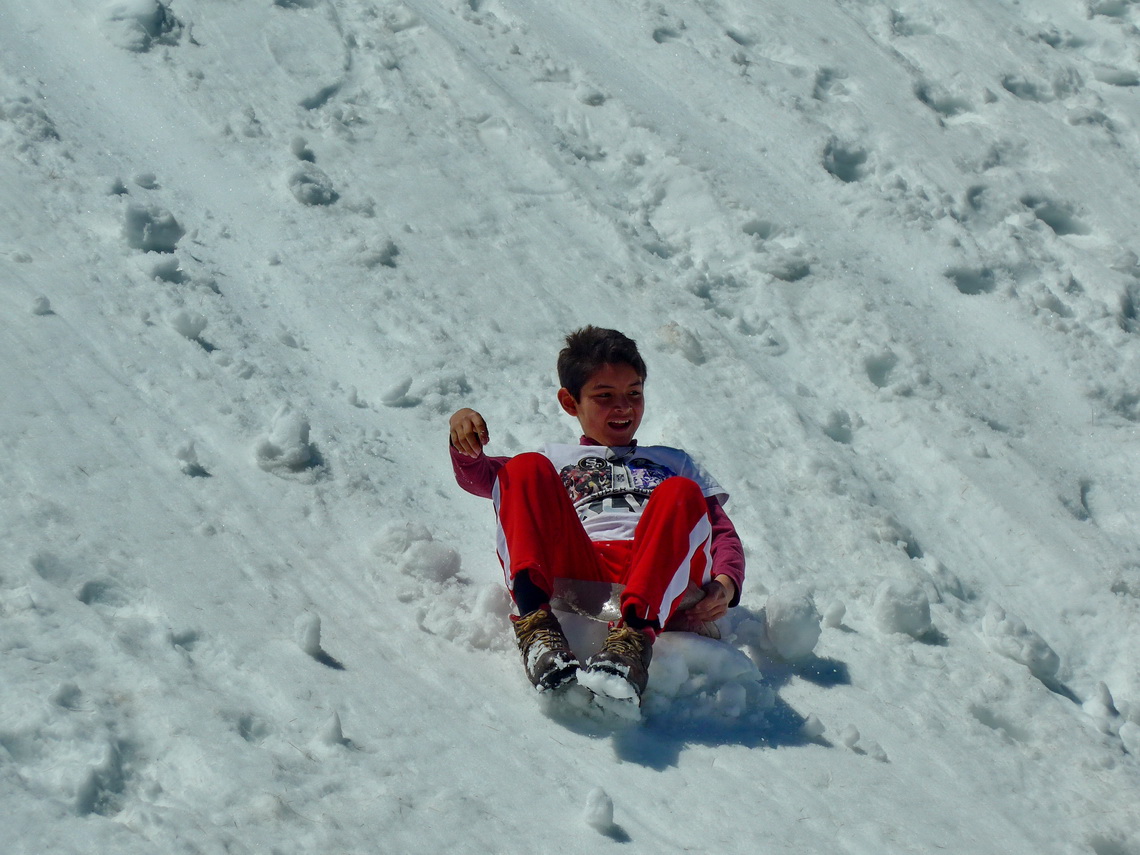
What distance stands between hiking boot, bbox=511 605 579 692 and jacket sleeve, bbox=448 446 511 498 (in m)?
0.46

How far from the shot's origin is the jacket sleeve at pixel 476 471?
2932 millimetres

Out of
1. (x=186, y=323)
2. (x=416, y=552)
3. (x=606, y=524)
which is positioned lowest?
(x=186, y=323)

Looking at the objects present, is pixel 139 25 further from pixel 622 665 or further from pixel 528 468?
pixel 622 665

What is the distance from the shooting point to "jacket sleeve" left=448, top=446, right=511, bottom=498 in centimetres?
293

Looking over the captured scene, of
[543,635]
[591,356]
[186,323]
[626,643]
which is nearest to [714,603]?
[626,643]

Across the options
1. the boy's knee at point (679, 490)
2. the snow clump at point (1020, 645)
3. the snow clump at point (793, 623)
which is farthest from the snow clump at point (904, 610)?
the boy's knee at point (679, 490)

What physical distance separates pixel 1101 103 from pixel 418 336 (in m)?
4.47

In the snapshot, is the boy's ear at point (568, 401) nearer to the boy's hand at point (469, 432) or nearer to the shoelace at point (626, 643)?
the boy's hand at point (469, 432)

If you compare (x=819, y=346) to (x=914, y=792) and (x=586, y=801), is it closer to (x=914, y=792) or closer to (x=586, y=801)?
(x=914, y=792)

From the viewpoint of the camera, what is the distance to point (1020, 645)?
3.22 metres

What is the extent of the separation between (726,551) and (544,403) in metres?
1.13

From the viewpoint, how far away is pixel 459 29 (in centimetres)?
564

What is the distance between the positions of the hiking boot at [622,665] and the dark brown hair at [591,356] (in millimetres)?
984

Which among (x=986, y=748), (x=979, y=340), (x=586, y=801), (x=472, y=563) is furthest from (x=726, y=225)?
(x=586, y=801)
